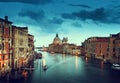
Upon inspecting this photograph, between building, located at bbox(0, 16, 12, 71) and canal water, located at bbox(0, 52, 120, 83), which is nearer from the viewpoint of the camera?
building, located at bbox(0, 16, 12, 71)

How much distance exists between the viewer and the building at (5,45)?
57.7 metres

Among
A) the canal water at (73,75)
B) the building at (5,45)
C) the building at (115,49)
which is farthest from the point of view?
the building at (115,49)

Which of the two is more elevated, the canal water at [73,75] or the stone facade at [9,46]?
the stone facade at [9,46]

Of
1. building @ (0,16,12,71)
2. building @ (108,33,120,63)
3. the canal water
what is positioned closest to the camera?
building @ (0,16,12,71)

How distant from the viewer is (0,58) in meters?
56.7

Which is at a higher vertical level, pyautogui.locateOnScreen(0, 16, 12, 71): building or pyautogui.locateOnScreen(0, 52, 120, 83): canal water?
pyautogui.locateOnScreen(0, 16, 12, 71): building

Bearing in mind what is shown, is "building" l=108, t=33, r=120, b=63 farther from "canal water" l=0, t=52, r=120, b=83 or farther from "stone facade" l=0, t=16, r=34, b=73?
"stone facade" l=0, t=16, r=34, b=73

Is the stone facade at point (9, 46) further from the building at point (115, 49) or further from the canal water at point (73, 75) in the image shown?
the building at point (115, 49)

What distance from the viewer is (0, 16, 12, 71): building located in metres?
57.7

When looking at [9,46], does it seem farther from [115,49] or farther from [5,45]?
[115,49]

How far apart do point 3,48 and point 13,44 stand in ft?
35.3

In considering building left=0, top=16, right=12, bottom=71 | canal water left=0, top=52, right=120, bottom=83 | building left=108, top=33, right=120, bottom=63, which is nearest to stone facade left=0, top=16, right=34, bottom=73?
building left=0, top=16, right=12, bottom=71

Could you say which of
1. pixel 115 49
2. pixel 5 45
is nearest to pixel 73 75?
pixel 5 45

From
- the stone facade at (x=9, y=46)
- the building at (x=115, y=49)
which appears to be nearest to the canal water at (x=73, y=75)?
the stone facade at (x=9, y=46)
